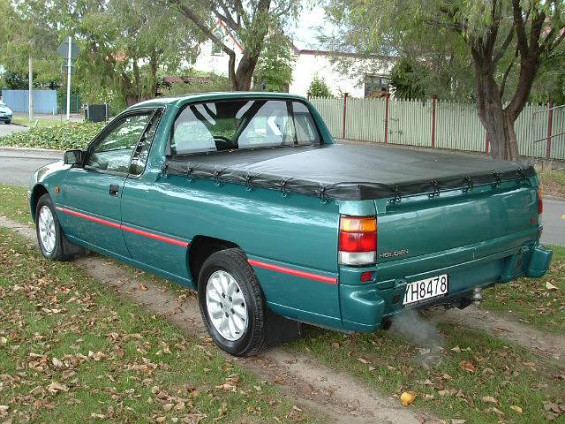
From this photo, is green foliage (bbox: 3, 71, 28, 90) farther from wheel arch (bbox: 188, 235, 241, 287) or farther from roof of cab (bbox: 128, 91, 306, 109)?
wheel arch (bbox: 188, 235, 241, 287)

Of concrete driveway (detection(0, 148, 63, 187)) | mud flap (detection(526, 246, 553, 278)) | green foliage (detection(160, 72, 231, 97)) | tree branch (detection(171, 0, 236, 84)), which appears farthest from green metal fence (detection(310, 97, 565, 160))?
mud flap (detection(526, 246, 553, 278))

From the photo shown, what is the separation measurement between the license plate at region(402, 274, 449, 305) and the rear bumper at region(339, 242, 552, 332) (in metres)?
0.04

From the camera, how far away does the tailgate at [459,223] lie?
411 cm

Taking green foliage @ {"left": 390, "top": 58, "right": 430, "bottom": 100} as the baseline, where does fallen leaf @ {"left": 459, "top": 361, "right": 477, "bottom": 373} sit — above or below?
below

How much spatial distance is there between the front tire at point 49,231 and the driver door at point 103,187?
32 centimetres

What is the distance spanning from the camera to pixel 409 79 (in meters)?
25.2

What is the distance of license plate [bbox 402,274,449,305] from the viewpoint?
14.0ft

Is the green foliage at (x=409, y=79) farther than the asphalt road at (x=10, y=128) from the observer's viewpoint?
No

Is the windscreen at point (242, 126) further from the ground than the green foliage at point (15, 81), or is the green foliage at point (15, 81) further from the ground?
the green foliage at point (15, 81)

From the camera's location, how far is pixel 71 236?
6953 millimetres

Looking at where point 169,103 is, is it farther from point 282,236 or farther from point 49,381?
point 49,381

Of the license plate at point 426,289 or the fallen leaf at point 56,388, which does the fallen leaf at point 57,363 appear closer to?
the fallen leaf at point 56,388

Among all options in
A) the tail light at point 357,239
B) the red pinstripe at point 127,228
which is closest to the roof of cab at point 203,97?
the red pinstripe at point 127,228

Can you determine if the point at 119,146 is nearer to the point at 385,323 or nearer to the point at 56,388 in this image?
the point at 56,388
